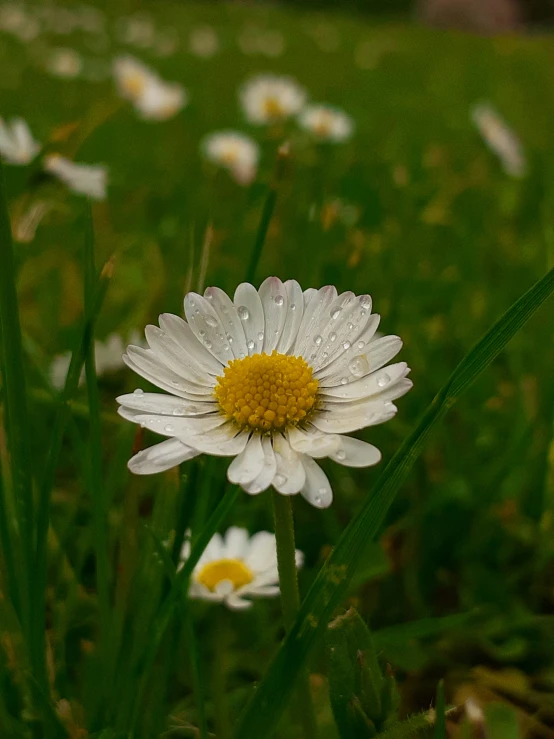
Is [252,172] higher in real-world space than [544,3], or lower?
lower

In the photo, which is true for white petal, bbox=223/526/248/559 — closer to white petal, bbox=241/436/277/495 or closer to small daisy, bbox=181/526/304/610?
small daisy, bbox=181/526/304/610

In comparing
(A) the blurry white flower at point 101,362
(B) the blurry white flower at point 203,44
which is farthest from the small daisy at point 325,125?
(B) the blurry white flower at point 203,44

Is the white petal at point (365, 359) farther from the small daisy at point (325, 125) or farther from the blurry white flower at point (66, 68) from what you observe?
the blurry white flower at point (66, 68)

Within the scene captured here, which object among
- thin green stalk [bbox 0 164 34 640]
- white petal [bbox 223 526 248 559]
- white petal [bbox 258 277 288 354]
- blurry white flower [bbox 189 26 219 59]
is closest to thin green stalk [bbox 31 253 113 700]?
thin green stalk [bbox 0 164 34 640]

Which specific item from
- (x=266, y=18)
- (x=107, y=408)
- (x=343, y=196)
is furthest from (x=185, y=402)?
(x=266, y=18)

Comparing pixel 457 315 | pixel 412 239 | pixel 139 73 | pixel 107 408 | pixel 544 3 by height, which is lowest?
pixel 107 408

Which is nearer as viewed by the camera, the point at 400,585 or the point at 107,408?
the point at 400,585

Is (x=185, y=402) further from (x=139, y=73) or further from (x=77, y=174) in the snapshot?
(x=139, y=73)
